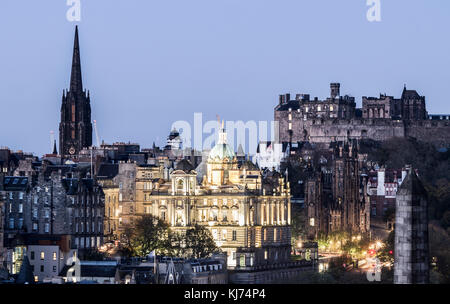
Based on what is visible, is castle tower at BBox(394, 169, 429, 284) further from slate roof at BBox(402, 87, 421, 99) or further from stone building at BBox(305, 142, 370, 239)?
slate roof at BBox(402, 87, 421, 99)

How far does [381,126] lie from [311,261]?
59971 mm

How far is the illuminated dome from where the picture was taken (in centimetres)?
11050

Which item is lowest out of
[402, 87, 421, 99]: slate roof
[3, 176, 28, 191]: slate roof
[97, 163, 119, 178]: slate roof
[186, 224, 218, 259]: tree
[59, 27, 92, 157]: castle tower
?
[186, 224, 218, 259]: tree

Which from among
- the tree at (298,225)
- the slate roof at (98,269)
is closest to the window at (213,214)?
the tree at (298,225)

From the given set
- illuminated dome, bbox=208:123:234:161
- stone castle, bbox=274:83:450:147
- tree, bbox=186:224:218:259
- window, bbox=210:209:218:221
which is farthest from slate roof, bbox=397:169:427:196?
stone castle, bbox=274:83:450:147

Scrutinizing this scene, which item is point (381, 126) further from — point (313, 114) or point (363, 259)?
point (363, 259)

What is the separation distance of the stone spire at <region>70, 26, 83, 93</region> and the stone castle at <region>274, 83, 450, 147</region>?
31.8 meters

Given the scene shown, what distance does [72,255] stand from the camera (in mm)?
82188

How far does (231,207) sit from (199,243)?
8.60 m

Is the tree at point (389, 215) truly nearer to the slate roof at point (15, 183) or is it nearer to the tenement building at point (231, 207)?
the tenement building at point (231, 207)

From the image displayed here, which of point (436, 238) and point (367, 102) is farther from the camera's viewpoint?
point (367, 102)

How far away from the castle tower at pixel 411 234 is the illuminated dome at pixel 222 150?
2969 inches

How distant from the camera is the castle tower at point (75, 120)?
131 metres
